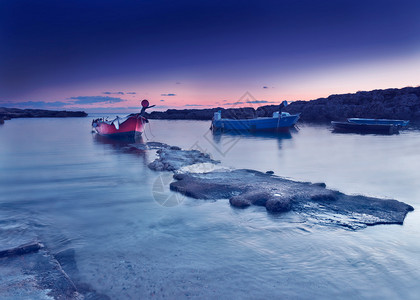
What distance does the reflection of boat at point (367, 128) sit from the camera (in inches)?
1294

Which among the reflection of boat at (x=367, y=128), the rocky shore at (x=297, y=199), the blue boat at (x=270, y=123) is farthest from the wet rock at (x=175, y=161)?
the reflection of boat at (x=367, y=128)

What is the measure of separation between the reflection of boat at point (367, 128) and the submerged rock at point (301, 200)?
29994 millimetres

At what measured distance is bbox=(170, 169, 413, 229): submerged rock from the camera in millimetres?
6117

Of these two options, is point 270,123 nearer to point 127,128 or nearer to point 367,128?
point 367,128

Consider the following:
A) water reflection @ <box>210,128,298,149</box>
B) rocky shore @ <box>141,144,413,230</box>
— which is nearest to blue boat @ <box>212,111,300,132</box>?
water reflection @ <box>210,128,298,149</box>

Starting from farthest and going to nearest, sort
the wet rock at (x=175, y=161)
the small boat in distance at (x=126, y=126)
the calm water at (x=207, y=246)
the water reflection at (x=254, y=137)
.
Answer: the water reflection at (x=254, y=137) < the small boat in distance at (x=126, y=126) < the wet rock at (x=175, y=161) < the calm water at (x=207, y=246)

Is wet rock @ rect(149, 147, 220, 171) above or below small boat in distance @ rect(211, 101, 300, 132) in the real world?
below

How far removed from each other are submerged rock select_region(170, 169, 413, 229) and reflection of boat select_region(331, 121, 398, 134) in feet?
98.4

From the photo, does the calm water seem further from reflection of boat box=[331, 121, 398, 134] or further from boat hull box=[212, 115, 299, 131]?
reflection of boat box=[331, 121, 398, 134]

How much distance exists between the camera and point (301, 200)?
7020 millimetres

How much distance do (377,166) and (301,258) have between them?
38.9 feet

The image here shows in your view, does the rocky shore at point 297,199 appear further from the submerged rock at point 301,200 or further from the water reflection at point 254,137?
the water reflection at point 254,137

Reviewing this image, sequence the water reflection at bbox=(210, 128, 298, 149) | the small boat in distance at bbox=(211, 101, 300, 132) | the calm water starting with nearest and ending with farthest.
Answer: the calm water
the water reflection at bbox=(210, 128, 298, 149)
the small boat in distance at bbox=(211, 101, 300, 132)

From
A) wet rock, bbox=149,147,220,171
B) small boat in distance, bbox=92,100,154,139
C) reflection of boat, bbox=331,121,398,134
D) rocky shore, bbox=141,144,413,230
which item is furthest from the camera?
reflection of boat, bbox=331,121,398,134
